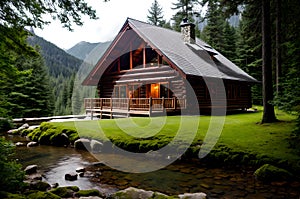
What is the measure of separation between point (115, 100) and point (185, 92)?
231 inches

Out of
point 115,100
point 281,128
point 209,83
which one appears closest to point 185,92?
point 209,83

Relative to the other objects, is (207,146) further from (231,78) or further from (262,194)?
(231,78)

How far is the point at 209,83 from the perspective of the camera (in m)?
18.3

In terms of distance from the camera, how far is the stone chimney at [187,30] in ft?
71.0

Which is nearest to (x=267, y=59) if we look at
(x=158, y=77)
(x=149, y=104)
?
(x=149, y=104)

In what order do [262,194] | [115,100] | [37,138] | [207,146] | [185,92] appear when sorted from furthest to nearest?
1. [115,100]
2. [185,92]
3. [37,138]
4. [207,146]
5. [262,194]

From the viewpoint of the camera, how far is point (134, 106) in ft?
55.4

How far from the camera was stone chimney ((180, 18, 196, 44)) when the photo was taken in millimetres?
21647

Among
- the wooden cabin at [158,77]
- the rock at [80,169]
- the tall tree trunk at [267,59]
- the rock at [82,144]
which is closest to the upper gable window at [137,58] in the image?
the wooden cabin at [158,77]

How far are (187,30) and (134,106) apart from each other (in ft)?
31.8

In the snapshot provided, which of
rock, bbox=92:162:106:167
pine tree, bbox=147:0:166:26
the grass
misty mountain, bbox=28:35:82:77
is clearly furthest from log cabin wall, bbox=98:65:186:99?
misty mountain, bbox=28:35:82:77

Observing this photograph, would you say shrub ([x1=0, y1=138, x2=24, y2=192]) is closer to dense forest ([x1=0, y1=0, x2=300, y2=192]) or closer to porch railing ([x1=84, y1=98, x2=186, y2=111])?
dense forest ([x1=0, y1=0, x2=300, y2=192])

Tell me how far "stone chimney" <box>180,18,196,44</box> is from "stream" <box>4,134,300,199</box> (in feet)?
52.1

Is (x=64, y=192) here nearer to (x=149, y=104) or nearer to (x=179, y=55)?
(x=149, y=104)
